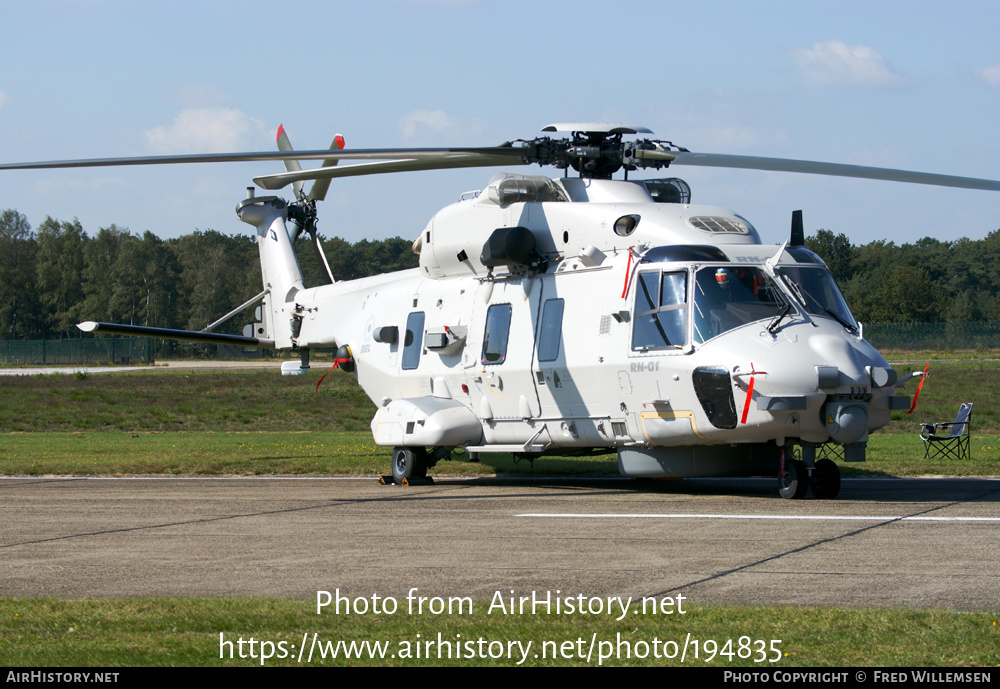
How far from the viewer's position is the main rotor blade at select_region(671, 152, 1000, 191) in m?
14.2

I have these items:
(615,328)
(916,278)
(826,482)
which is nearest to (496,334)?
(615,328)

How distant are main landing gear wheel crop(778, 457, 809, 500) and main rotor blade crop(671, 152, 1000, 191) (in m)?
3.88

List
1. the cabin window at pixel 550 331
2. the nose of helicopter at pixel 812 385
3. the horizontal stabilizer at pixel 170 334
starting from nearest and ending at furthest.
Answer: the nose of helicopter at pixel 812 385 < the cabin window at pixel 550 331 < the horizontal stabilizer at pixel 170 334

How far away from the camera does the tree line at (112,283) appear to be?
98.4 meters

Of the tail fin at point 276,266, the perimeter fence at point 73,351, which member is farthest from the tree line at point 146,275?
the tail fin at point 276,266

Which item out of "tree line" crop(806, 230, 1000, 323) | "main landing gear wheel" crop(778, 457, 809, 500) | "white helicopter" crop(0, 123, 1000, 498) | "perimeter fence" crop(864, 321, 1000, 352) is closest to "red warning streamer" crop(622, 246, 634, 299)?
"white helicopter" crop(0, 123, 1000, 498)

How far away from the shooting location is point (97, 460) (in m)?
20.8

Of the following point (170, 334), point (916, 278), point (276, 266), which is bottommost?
point (170, 334)

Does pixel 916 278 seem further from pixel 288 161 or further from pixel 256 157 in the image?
pixel 256 157

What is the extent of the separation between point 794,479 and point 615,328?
293cm

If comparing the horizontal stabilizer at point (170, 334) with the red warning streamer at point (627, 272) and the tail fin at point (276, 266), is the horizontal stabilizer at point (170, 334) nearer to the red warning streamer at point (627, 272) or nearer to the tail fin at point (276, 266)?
the tail fin at point (276, 266)

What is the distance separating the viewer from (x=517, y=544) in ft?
32.9

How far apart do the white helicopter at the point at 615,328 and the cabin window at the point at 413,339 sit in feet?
0.11

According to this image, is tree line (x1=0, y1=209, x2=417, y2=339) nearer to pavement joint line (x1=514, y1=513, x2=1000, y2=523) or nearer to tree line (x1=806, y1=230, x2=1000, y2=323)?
tree line (x1=806, y1=230, x2=1000, y2=323)
